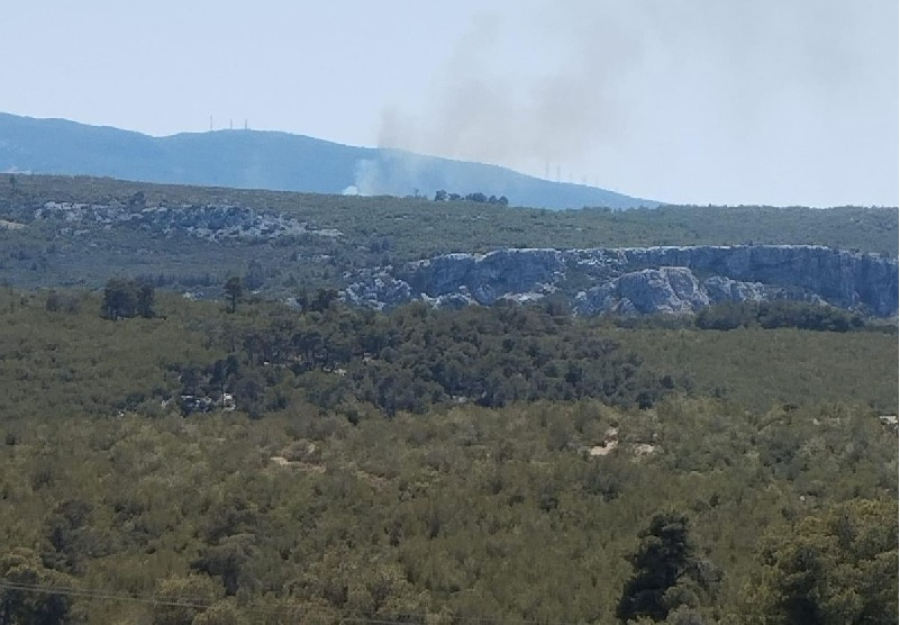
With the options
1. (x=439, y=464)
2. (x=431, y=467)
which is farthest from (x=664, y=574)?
(x=439, y=464)

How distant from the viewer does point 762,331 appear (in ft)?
175

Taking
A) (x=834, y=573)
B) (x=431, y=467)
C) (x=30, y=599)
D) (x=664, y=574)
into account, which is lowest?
(x=30, y=599)

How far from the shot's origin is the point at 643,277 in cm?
8944

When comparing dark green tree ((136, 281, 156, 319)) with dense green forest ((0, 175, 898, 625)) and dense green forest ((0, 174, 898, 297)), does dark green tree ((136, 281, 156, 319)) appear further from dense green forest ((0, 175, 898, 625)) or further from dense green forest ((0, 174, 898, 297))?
dense green forest ((0, 174, 898, 297))

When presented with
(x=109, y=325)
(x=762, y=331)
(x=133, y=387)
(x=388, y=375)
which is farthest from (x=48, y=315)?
(x=762, y=331)

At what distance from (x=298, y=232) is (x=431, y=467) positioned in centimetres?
7613

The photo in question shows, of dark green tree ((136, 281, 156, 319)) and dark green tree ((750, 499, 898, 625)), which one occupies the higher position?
dark green tree ((750, 499, 898, 625))

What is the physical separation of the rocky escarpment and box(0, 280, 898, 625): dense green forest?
3511 cm

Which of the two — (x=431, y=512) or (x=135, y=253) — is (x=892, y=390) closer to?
(x=431, y=512)

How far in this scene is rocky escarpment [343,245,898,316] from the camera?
3543 inches

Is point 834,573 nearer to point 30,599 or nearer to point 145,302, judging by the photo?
point 30,599

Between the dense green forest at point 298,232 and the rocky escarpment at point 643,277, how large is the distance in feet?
10.1

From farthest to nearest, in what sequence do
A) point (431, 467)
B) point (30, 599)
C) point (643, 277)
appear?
point (643, 277) < point (431, 467) < point (30, 599)

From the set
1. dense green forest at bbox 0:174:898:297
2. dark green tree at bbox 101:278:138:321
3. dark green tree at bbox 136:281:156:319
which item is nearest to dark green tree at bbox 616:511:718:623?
dark green tree at bbox 101:278:138:321
